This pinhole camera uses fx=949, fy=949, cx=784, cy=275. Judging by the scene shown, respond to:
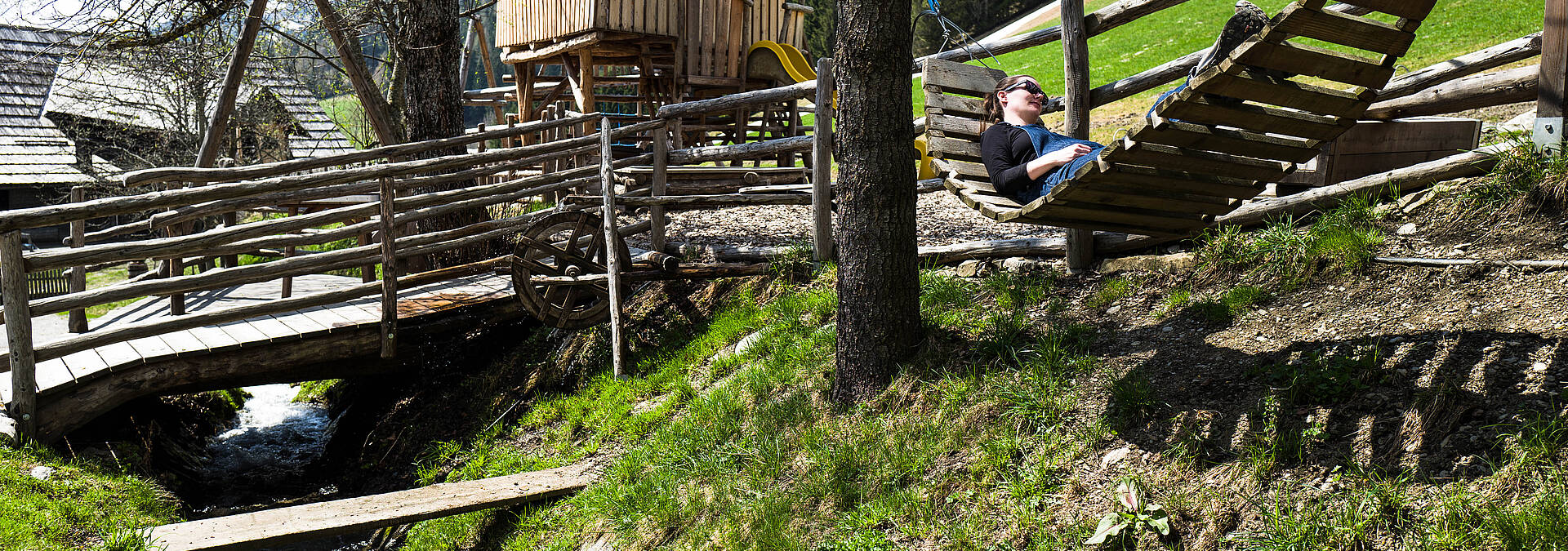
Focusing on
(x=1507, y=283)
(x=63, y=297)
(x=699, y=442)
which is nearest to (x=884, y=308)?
(x=699, y=442)

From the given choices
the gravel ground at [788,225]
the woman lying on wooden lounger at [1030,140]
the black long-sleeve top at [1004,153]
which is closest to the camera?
the woman lying on wooden lounger at [1030,140]

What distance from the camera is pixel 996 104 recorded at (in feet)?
18.4

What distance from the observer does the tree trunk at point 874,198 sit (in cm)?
474

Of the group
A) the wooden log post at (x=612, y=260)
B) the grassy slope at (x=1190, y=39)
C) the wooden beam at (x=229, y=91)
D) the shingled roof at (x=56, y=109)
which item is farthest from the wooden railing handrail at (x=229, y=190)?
the shingled roof at (x=56, y=109)

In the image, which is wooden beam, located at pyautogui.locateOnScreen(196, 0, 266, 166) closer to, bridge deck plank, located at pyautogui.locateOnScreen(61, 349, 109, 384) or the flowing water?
the flowing water

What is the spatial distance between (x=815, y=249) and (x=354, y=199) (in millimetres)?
7587

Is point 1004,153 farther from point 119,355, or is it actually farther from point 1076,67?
point 119,355

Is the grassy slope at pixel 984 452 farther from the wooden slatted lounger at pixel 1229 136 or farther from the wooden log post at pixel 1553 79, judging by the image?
the wooden log post at pixel 1553 79

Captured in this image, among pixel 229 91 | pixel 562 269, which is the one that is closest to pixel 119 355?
pixel 562 269

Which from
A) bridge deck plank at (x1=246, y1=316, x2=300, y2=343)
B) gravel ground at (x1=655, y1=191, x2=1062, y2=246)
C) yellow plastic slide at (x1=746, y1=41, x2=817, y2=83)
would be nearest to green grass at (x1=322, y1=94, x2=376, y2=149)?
yellow plastic slide at (x1=746, y1=41, x2=817, y2=83)

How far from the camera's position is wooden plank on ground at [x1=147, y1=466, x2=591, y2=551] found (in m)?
4.61

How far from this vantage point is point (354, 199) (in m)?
12.0

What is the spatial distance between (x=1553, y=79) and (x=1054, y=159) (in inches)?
94.9

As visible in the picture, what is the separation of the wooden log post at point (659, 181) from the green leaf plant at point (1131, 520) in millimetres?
5134
